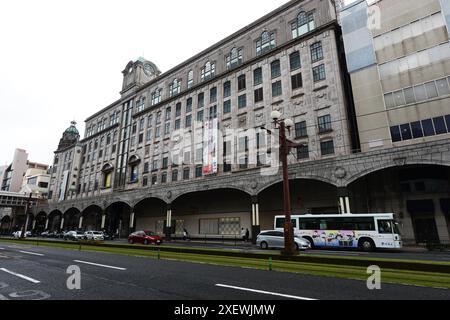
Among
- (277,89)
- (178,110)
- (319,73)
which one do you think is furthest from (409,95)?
(178,110)

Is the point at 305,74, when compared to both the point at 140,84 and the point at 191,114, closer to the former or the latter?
the point at 191,114

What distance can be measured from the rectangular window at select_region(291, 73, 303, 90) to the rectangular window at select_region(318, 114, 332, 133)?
4.92 meters

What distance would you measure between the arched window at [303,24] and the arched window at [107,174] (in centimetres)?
3847

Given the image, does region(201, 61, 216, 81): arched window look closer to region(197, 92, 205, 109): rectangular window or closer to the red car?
region(197, 92, 205, 109): rectangular window

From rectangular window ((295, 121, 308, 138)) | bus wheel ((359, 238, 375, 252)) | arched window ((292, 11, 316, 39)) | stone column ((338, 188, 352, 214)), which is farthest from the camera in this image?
arched window ((292, 11, 316, 39))

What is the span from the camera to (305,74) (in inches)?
1168

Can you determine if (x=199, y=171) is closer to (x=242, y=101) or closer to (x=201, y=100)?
(x=242, y=101)

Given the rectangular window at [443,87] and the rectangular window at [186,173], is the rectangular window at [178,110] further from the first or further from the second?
the rectangular window at [443,87]

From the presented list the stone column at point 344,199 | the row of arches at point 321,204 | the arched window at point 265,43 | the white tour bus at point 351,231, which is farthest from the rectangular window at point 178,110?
the stone column at point 344,199

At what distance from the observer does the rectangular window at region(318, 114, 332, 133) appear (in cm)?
2675

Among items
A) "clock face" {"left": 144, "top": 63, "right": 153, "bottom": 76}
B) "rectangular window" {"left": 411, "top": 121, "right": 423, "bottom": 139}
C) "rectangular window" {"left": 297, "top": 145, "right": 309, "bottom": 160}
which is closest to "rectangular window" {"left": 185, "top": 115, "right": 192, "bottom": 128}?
"rectangular window" {"left": 297, "top": 145, "right": 309, "bottom": 160}

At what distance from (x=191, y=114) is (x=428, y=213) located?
99.6ft

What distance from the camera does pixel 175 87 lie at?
45.1 m
